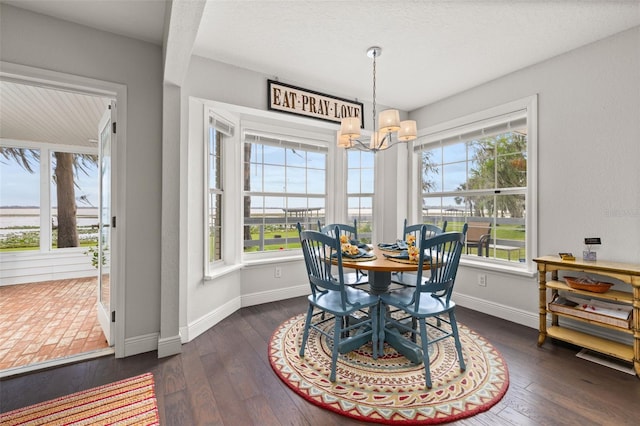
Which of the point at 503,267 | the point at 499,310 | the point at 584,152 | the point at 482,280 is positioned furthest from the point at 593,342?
the point at 584,152

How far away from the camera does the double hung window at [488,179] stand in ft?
10.2

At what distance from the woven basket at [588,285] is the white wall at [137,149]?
351 centimetres

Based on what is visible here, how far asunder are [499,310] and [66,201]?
698 cm

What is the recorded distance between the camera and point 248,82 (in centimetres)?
309

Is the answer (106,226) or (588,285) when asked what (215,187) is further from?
(588,285)

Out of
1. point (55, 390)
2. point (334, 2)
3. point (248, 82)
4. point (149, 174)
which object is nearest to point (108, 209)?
point (149, 174)

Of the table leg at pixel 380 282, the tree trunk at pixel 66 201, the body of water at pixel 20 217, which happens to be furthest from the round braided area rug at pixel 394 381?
the body of water at pixel 20 217

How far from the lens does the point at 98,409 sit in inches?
66.7

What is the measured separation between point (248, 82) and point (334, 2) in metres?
1.37

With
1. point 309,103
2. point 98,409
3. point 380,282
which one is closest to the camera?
point 98,409

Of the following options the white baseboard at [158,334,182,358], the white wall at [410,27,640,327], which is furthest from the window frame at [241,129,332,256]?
the white wall at [410,27,640,327]

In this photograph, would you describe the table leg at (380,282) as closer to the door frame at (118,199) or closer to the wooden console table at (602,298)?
the wooden console table at (602,298)

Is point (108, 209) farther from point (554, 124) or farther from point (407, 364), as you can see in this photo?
point (554, 124)

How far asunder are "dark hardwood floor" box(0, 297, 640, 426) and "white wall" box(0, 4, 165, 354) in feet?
1.29
